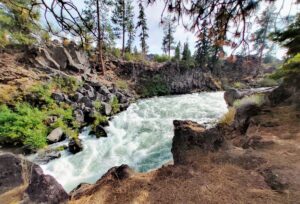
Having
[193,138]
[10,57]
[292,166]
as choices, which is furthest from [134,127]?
[10,57]

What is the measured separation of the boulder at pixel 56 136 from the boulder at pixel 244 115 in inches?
225

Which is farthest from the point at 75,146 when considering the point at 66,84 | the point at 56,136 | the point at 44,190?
the point at 66,84

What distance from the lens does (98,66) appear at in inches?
638

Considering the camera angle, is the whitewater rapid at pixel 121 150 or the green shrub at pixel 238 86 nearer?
the whitewater rapid at pixel 121 150

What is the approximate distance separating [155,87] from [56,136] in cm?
1289

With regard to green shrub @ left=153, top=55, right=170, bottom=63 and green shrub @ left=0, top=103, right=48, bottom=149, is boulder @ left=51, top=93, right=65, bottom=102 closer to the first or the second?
green shrub @ left=0, top=103, right=48, bottom=149

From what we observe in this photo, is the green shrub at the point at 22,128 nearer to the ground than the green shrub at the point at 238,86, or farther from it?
nearer to the ground

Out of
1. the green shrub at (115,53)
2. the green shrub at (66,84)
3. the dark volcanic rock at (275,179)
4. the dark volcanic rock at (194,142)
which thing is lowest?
the dark volcanic rock at (275,179)

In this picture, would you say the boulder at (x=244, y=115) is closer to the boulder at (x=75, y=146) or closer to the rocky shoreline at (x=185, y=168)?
the rocky shoreline at (x=185, y=168)

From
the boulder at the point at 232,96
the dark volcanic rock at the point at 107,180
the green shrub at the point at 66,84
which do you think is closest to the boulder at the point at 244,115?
the boulder at the point at 232,96

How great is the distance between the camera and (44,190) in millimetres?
2146

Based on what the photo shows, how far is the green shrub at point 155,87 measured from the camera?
1723 centimetres

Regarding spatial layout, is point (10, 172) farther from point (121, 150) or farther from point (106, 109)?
point (106, 109)

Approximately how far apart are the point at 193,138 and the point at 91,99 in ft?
24.8
